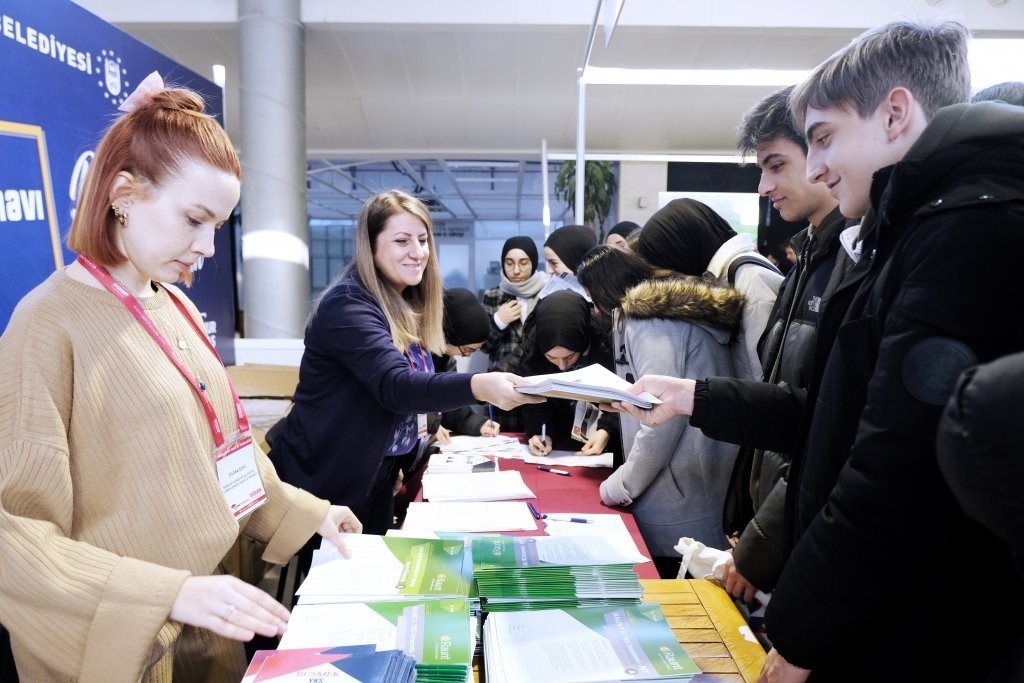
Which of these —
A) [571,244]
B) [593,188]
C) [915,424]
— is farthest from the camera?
[593,188]

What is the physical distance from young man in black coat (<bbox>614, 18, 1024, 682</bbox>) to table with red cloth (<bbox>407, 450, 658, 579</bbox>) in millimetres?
550

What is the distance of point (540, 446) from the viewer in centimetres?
233

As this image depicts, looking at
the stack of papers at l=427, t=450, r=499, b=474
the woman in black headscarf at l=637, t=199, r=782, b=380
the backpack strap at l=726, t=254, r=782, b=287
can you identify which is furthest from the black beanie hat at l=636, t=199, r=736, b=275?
the stack of papers at l=427, t=450, r=499, b=474

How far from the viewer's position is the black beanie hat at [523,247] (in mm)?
3955

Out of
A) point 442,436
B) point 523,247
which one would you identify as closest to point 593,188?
point 523,247

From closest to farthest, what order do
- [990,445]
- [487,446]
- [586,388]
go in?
[990,445] < [586,388] < [487,446]

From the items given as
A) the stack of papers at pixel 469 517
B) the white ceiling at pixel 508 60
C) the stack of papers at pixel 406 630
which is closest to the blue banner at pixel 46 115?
the stack of papers at pixel 469 517

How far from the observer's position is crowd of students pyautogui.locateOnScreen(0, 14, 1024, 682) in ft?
2.34

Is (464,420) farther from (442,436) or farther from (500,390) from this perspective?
(500,390)

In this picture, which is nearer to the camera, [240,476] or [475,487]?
[240,476]

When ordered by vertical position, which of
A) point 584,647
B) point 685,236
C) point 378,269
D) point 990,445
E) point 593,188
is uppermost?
point 593,188

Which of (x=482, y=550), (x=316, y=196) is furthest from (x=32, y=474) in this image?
(x=316, y=196)

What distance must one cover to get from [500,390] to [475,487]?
0.41 metres

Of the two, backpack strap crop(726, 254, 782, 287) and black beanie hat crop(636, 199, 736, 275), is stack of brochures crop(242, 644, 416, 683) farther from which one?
black beanie hat crop(636, 199, 736, 275)
